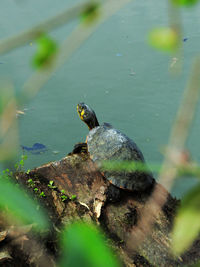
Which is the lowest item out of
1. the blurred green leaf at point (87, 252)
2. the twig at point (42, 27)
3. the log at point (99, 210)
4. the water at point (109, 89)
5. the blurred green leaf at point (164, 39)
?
the water at point (109, 89)

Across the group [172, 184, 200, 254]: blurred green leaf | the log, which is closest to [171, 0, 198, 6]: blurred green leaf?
[172, 184, 200, 254]: blurred green leaf

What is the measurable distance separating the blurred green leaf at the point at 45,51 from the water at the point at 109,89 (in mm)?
2935

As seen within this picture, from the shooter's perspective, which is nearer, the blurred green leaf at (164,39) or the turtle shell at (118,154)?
the blurred green leaf at (164,39)

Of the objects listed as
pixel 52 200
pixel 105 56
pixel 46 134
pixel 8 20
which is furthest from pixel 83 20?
pixel 8 20

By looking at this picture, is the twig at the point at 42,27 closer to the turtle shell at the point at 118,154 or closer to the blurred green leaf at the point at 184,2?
the blurred green leaf at the point at 184,2

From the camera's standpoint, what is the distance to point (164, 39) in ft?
0.63

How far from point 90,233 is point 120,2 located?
0.47 feet

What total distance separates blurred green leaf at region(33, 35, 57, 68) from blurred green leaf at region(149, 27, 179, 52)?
61mm

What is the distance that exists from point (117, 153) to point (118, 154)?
1cm

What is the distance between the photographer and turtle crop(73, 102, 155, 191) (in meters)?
2.06

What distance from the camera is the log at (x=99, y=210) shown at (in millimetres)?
1661

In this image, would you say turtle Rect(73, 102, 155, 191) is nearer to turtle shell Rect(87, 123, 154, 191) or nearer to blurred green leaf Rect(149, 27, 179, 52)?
turtle shell Rect(87, 123, 154, 191)

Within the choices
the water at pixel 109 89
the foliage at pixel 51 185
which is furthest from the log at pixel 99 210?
the water at pixel 109 89

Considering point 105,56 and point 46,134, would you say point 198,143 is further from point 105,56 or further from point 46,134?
point 105,56
